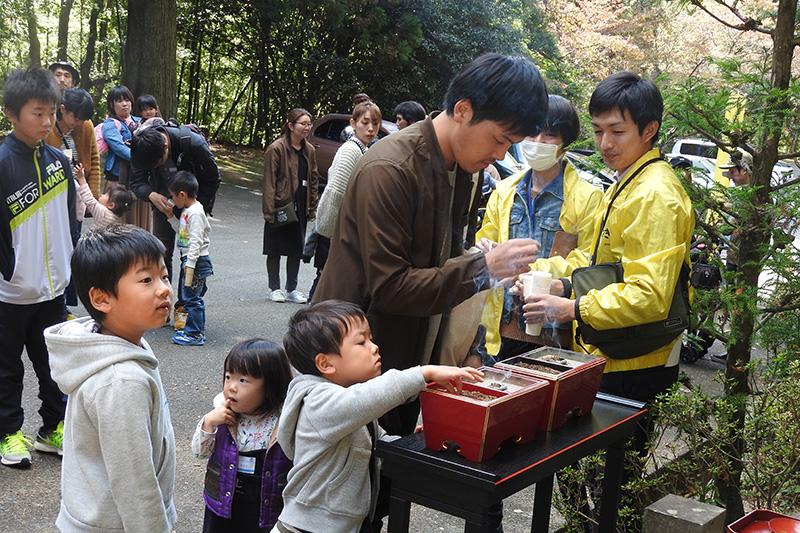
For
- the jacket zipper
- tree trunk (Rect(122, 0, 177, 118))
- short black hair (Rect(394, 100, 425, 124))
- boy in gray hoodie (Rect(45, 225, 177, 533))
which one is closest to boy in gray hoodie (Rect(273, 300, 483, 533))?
boy in gray hoodie (Rect(45, 225, 177, 533))

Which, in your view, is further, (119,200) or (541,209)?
(119,200)

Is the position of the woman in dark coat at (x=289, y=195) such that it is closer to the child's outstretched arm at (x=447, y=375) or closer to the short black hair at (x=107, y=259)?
the short black hair at (x=107, y=259)

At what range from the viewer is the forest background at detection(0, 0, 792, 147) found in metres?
19.8

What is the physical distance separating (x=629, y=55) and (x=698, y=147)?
17.5ft

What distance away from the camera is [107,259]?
7.73 feet

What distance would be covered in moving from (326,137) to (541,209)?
567 inches

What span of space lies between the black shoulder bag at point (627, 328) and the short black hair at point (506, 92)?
81cm

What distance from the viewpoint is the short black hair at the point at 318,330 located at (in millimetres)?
2432

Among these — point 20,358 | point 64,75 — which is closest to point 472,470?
point 20,358

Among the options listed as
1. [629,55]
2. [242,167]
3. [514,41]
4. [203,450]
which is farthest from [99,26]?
[203,450]

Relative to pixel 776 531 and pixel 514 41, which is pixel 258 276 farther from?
pixel 514 41

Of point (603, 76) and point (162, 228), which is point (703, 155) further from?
point (162, 228)

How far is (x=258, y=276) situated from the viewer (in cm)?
941

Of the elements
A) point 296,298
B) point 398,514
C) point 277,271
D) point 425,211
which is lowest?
point 296,298
